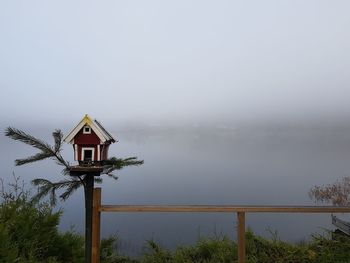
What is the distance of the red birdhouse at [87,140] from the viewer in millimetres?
3848

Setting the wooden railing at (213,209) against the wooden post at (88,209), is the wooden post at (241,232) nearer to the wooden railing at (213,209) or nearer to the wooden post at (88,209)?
the wooden railing at (213,209)

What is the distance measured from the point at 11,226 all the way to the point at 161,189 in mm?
23447

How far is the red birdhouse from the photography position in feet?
12.6

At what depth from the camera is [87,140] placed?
3.88m

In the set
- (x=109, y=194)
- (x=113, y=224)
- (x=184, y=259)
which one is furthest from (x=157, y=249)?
(x=109, y=194)

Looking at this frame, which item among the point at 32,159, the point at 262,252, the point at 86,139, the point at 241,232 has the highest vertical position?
the point at 86,139

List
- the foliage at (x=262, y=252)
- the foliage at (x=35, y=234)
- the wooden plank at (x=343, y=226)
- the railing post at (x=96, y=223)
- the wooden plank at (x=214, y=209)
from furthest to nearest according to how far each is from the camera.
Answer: the wooden plank at (x=343, y=226) < the foliage at (x=262, y=252) < the foliage at (x=35, y=234) < the railing post at (x=96, y=223) < the wooden plank at (x=214, y=209)

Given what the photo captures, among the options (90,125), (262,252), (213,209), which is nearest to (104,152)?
(90,125)

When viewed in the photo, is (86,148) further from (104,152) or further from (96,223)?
(96,223)

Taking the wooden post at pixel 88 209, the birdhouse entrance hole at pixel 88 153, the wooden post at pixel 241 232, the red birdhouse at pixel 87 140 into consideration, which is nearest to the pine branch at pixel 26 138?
the red birdhouse at pixel 87 140

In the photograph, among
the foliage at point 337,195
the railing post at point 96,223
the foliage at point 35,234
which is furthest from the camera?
the foliage at point 337,195

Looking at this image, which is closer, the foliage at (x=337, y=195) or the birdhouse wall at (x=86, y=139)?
the birdhouse wall at (x=86, y=139)

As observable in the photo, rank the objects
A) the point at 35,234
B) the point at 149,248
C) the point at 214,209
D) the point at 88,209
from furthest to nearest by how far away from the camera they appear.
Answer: the point at 149,248 < the point at 35,234 < the point at 88,209 < the point at 214,209

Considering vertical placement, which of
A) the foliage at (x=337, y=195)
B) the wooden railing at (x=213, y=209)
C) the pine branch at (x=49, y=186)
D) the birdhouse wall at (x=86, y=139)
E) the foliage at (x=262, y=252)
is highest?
the birdhouse wall at (x=86, y=139)
